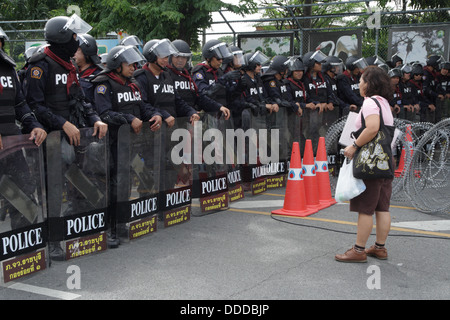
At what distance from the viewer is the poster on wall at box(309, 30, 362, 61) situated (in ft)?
46.9

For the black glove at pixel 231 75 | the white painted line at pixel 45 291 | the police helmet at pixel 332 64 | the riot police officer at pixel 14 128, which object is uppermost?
the police helmet at pixel 332 64

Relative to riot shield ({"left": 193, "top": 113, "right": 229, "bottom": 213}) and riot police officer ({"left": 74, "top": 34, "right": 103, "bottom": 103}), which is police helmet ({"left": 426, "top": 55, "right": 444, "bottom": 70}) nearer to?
riot shield ({"left": 193, "top": 113, "right": 229, "bottom": 213})

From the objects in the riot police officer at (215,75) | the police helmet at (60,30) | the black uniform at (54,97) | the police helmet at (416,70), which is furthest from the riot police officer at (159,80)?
the police helmet at (416,70)

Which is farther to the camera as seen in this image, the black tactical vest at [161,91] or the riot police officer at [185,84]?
the riot police officer at [185,84]

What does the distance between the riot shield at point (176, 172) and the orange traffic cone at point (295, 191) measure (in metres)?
1.29

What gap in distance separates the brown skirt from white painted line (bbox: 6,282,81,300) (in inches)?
106

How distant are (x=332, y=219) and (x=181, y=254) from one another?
2.40 meters

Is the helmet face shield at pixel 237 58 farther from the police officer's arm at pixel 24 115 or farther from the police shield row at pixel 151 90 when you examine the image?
the police officer's arm at pixel 24 115

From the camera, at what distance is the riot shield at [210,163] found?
23.1ft

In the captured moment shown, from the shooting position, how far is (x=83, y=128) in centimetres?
530

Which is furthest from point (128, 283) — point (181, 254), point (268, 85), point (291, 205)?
point (268, 85)

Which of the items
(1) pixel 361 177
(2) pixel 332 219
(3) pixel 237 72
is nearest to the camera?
(1) pixel 361 177

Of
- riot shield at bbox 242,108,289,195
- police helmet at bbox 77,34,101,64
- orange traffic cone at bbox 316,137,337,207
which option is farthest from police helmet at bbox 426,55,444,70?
police helmet at bbox 77,34,101,64
